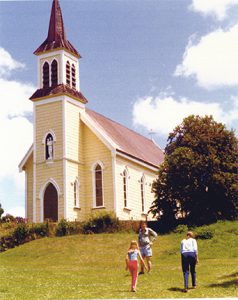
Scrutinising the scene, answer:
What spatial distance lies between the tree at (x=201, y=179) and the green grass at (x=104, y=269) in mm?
2119

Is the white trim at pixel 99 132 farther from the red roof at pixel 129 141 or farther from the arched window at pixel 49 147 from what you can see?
the arched window at pixel 49 147

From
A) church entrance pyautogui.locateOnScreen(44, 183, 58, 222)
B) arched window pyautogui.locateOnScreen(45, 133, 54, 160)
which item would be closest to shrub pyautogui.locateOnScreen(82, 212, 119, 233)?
church entrance pyautogui.locateOnScreen(44, 183, 58, 222)

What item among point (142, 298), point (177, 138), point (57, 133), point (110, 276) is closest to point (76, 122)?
point (57, 133)

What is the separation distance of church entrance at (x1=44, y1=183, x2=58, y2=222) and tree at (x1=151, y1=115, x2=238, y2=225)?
27.8 feet

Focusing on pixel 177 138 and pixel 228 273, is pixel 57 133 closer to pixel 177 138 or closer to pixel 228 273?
pixel 177 138

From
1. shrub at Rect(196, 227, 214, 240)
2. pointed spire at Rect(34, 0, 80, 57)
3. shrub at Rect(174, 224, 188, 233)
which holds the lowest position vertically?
shrub at Rect(196, 227, 214, 240)

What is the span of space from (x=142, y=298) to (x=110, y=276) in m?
5.84

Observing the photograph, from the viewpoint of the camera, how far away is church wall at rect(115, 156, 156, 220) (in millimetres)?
44906

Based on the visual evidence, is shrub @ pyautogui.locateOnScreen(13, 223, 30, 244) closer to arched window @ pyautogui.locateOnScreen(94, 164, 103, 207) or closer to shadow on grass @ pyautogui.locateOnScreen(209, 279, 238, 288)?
arched window @ pyautogui.locateOnScreen(94, 164, 103, 207)

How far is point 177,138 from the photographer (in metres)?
41.3

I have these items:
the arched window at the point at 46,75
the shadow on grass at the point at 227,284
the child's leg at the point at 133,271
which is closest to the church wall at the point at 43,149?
the arched window at the point at 46,75

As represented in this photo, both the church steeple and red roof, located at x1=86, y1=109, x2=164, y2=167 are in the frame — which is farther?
red roof, located at x1=86, y1=109, x2=164, y2=167

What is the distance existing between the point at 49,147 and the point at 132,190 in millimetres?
8521

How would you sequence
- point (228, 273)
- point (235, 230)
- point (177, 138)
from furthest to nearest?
point (177, 138), point (235, 230), point (228, 273)
